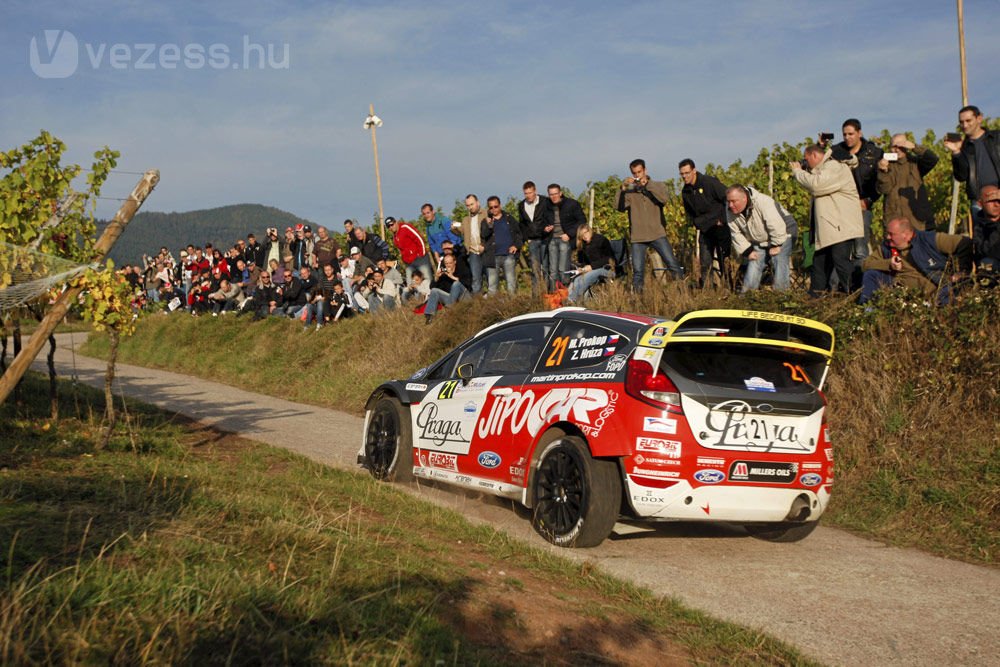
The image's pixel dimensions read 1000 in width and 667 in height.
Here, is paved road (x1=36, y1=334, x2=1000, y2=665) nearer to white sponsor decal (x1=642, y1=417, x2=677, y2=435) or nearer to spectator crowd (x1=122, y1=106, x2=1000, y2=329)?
white sponsor decal (x1=642, y1=417, x2=677, y2=435)

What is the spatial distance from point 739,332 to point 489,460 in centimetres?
250

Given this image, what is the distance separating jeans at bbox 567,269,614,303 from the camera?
15914mm

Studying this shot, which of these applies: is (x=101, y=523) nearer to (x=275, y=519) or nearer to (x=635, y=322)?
(x=275, y=519)

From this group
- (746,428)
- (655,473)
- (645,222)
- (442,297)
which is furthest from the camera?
(442,297)

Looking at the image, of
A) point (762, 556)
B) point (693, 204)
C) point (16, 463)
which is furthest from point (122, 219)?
point (693, 204)

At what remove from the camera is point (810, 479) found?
767 centimetres

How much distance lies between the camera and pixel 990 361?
9.45m

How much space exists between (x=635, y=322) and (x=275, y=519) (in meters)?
3.15

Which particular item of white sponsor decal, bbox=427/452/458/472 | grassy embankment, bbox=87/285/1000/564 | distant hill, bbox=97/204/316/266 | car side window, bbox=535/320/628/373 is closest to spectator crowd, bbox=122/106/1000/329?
grassy embankment, bbox=87/285/1000/564

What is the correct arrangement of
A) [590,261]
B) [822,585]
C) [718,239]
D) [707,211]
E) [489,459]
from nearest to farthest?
[822,585] → [489,459] → [707,211] → [718,239] → [590,261]

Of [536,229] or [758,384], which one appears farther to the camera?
[536,229]

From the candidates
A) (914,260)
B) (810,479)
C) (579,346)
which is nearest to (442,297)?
(914,260)

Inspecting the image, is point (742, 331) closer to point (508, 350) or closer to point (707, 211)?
point (508, 350)

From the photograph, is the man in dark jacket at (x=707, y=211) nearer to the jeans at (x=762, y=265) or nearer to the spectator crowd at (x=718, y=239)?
the spectator crowd at (x=718, y=239)
